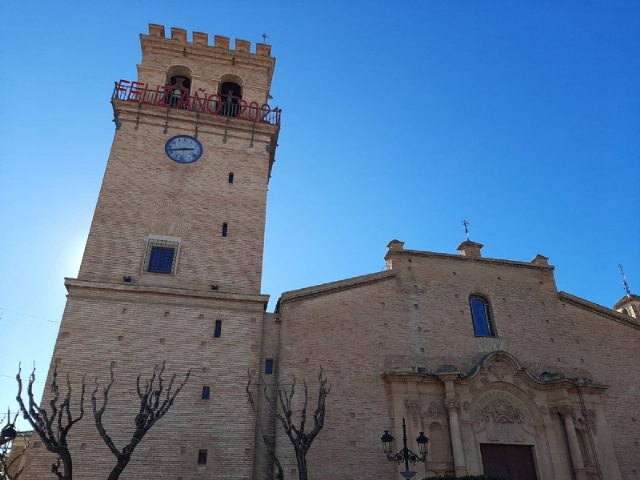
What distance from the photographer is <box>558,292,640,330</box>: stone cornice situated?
2062 centimetres

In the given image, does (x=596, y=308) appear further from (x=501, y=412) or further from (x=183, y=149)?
(x=183, y=149)

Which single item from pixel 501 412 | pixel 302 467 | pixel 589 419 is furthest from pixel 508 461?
pixel 302 467

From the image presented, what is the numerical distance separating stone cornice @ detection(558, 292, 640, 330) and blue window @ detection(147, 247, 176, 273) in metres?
14.6

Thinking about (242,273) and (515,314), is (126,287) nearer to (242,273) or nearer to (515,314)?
(242,273)

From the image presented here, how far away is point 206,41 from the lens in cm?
2323

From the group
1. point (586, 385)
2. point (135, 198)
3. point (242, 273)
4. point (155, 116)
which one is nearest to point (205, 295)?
point (242, 273)

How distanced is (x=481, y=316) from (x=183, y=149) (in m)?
12.7

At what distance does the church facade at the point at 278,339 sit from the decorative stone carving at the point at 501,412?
4 cm

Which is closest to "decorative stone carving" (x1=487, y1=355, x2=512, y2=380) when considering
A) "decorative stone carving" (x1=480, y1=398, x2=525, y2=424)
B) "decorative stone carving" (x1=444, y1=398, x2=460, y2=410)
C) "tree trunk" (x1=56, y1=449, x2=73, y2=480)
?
"decorative stone carving" (x1=480, y1=398, x2=525, y2=424)

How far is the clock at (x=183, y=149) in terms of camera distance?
19750 millimetres

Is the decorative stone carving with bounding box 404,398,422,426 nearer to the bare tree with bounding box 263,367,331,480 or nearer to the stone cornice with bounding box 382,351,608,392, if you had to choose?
the stone cornice with bounding box 382,351,608,392

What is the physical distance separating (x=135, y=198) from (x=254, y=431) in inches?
349

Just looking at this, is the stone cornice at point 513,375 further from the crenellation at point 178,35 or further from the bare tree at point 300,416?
the crenellation at point 178,35

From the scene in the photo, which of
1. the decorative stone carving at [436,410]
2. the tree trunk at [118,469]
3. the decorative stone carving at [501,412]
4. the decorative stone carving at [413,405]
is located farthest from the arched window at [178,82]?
the decorative stone carving at [501,412]
